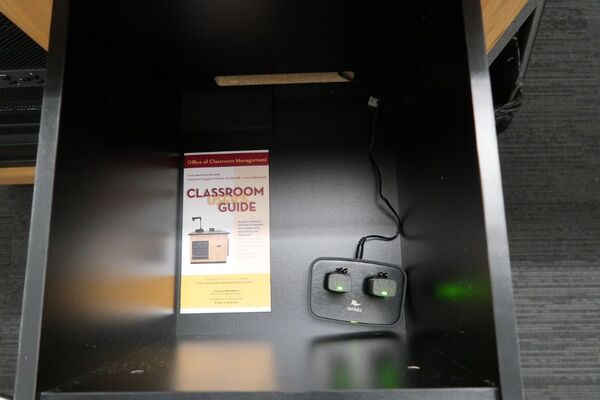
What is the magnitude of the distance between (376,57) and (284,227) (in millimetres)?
301

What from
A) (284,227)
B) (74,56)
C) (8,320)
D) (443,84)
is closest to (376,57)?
(443,84)

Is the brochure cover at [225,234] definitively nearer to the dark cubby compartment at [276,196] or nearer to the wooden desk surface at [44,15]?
the dark cubby compartment at [276,196]

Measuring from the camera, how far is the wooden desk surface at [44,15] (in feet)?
1.57

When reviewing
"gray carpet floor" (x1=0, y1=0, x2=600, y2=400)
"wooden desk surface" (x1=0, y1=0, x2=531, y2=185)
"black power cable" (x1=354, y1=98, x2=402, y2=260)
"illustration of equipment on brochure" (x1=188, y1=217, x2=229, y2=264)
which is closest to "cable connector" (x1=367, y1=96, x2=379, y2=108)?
"black power cable" (x1=354, y1=98, x2=402, y2=260)

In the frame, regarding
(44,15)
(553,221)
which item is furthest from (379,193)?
(553,221)

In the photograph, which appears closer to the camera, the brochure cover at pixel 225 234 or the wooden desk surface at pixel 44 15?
the wooden desk surface at pixel 44 15

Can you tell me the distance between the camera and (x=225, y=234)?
2.29 ft

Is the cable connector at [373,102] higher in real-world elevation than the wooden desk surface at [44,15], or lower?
lower

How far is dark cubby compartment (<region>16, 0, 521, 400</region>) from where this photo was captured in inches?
14.6

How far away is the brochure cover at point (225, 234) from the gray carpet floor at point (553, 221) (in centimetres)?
68

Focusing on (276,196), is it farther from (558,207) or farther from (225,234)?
(558,207)

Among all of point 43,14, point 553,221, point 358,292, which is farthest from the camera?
point 553,221

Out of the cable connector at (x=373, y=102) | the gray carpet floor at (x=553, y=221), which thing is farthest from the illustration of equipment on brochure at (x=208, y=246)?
the gray carpet floor at (x=553, y=221)

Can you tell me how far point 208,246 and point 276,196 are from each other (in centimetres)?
14
